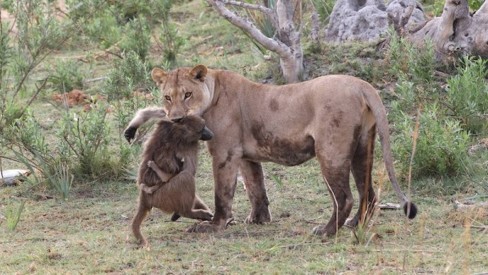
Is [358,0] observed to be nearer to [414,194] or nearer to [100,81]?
[100,81]

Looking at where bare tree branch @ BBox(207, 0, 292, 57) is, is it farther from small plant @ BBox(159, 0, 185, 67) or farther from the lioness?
small plant @ BBox(159, 0, 185, 67)

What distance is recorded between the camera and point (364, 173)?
711 centimetres

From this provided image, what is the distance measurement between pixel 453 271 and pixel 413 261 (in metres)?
0.26

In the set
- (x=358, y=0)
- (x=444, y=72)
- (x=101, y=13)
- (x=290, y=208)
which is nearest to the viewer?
(x=290, y=208)

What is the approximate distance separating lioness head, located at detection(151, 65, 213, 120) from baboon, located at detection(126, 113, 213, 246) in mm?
124

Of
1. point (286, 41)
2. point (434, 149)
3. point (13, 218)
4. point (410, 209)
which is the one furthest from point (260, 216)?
point (286, 41)

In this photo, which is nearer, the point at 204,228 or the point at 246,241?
the point at 246,241

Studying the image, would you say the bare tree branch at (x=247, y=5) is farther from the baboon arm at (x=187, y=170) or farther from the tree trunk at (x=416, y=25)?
the baboon arm at (x=187, y=170)

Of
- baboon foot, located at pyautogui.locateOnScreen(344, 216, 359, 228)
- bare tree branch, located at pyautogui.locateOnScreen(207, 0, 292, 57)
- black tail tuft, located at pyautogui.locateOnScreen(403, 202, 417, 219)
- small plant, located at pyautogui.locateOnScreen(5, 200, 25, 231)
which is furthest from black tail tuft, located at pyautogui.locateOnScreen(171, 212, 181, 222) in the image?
bare tree branch, located at pyautogui.locateOnScreen(207, 0, 292, 57)

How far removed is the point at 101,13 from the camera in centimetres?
1316

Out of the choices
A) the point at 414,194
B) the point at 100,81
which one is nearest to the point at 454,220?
the point at 414,194

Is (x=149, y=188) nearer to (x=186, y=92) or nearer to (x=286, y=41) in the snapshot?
(x=186, y=92)

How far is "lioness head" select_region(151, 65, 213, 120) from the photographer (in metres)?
7.25

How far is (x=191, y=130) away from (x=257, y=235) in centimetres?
85
